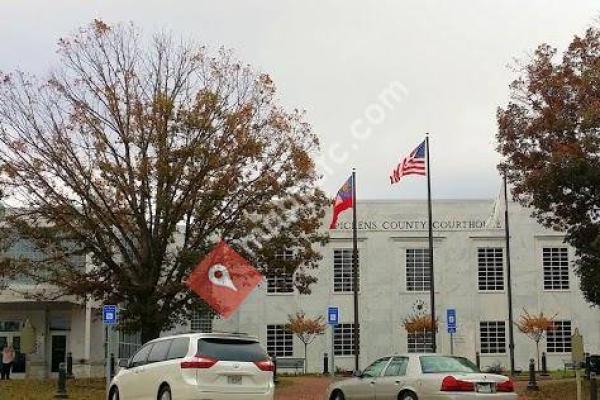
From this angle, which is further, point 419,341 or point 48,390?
point 419,341

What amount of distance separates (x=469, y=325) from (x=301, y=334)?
29.9 ft

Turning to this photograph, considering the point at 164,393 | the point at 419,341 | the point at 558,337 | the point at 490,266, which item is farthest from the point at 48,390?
the point at 558,337

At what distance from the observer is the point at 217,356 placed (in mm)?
15203

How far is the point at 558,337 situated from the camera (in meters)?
49.0

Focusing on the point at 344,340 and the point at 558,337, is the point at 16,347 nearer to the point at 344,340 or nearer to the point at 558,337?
the point at 344,340

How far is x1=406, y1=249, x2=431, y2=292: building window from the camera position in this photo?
49.1 m

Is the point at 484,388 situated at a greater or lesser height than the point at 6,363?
greater

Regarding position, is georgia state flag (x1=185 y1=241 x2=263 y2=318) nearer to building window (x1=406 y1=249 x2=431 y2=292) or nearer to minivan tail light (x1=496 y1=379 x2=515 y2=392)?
minivan tail light (x1=496 y1=379 x2=515 y2=392)

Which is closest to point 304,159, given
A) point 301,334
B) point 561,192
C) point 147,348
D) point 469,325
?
point 561,192

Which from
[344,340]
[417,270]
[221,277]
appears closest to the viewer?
[221,277]

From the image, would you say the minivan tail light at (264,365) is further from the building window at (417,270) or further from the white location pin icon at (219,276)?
the building window at (417,270)

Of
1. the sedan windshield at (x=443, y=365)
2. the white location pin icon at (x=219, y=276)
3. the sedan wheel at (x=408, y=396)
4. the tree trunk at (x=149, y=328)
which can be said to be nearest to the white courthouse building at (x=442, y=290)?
the white location pin icon at (x=219, y=276)

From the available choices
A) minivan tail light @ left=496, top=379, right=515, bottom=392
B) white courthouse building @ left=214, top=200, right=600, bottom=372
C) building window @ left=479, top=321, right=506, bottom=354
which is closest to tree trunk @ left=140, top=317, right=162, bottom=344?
minivan tail light @ left=496, top=379, right=515, bottom=392

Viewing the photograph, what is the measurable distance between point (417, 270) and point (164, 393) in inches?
1383
